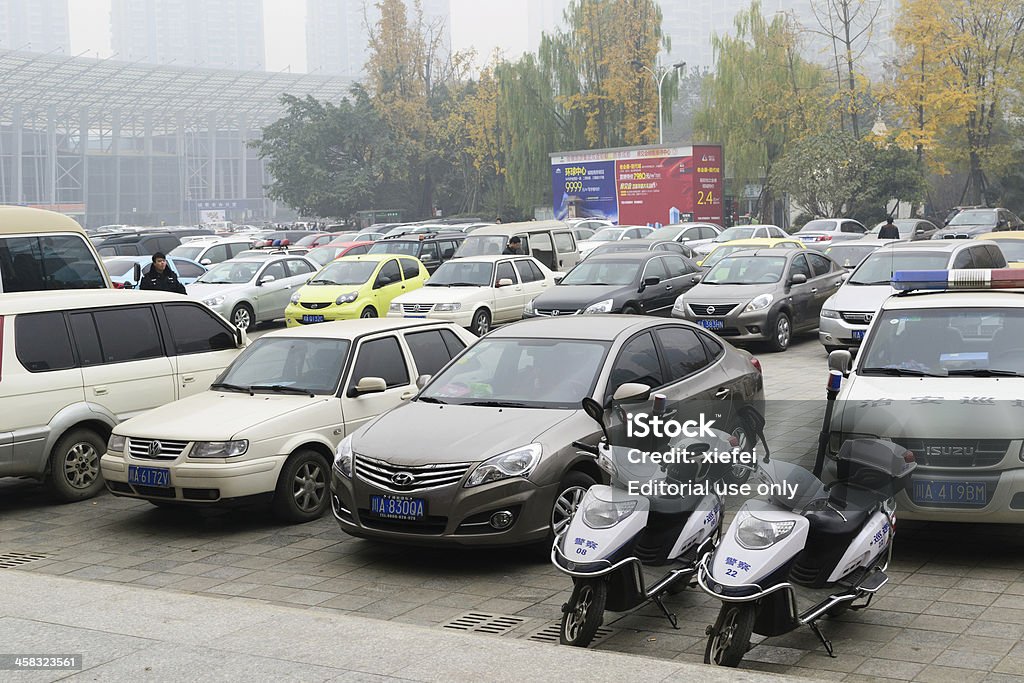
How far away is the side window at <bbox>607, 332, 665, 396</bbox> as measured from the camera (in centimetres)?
810

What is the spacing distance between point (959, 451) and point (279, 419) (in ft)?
16.0

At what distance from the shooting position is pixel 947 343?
26.5 ft

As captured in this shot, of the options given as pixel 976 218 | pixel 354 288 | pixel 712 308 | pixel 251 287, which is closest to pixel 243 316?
pixel 251 287

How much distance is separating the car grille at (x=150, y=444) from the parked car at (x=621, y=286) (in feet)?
34.1

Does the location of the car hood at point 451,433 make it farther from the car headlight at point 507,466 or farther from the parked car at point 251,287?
the parked car at point 251,287

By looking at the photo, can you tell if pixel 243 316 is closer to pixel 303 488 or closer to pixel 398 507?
pixel 303 488

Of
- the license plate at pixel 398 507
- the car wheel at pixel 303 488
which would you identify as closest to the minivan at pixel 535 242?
the car wheel at pixel 303 488

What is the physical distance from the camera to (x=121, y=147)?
11612cm

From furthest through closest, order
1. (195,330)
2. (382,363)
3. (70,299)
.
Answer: (195,330) < (70,299) < (382,363)

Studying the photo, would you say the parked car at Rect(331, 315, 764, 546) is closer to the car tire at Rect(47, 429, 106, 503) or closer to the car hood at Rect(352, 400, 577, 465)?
the car hood at Rect(352, 400, 577, 465)

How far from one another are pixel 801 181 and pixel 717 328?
1313 inches

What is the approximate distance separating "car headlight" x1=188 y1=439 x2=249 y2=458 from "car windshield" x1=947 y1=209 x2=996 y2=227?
110ft

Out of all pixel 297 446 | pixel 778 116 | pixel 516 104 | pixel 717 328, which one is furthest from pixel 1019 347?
pixel 516 104

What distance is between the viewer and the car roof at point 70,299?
9.95m
